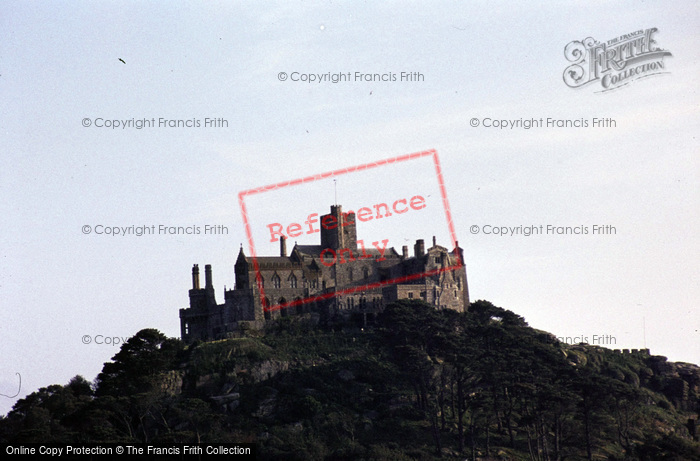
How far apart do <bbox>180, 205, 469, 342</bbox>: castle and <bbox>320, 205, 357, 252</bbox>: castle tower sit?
0.10 m

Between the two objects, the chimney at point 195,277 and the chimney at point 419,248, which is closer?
the chimney at point 195,277

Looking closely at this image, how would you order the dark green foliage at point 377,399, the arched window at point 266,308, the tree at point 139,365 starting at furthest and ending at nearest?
the arched window at point 266,308 → the tree at point 139,365 → the dark green foliage at point 377,399

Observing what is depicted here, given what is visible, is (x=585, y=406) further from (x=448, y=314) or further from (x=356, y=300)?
(x=356, y=300)

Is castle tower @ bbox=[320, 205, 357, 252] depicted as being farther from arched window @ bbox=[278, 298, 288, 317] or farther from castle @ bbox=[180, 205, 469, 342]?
arched window @ bbox=[278, 298, 288, 317]

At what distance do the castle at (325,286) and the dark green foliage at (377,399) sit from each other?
4.53 m

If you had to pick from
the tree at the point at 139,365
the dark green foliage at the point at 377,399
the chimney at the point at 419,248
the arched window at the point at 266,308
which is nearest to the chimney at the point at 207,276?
the arched window at the point at 266,308

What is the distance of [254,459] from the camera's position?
88688 millimetres

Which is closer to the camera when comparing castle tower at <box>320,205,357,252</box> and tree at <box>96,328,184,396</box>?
tree at <box>96,328,184,396</box>

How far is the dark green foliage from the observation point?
95062 millimetres

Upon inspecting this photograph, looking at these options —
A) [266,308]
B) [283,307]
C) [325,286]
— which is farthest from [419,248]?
[266,308]

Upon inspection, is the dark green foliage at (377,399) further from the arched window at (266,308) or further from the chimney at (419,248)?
the chimney at (419,248)

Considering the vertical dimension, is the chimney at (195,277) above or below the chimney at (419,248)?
below

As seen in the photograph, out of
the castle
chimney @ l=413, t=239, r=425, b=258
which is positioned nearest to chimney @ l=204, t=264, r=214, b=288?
the castle

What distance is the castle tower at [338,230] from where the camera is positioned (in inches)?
4793
